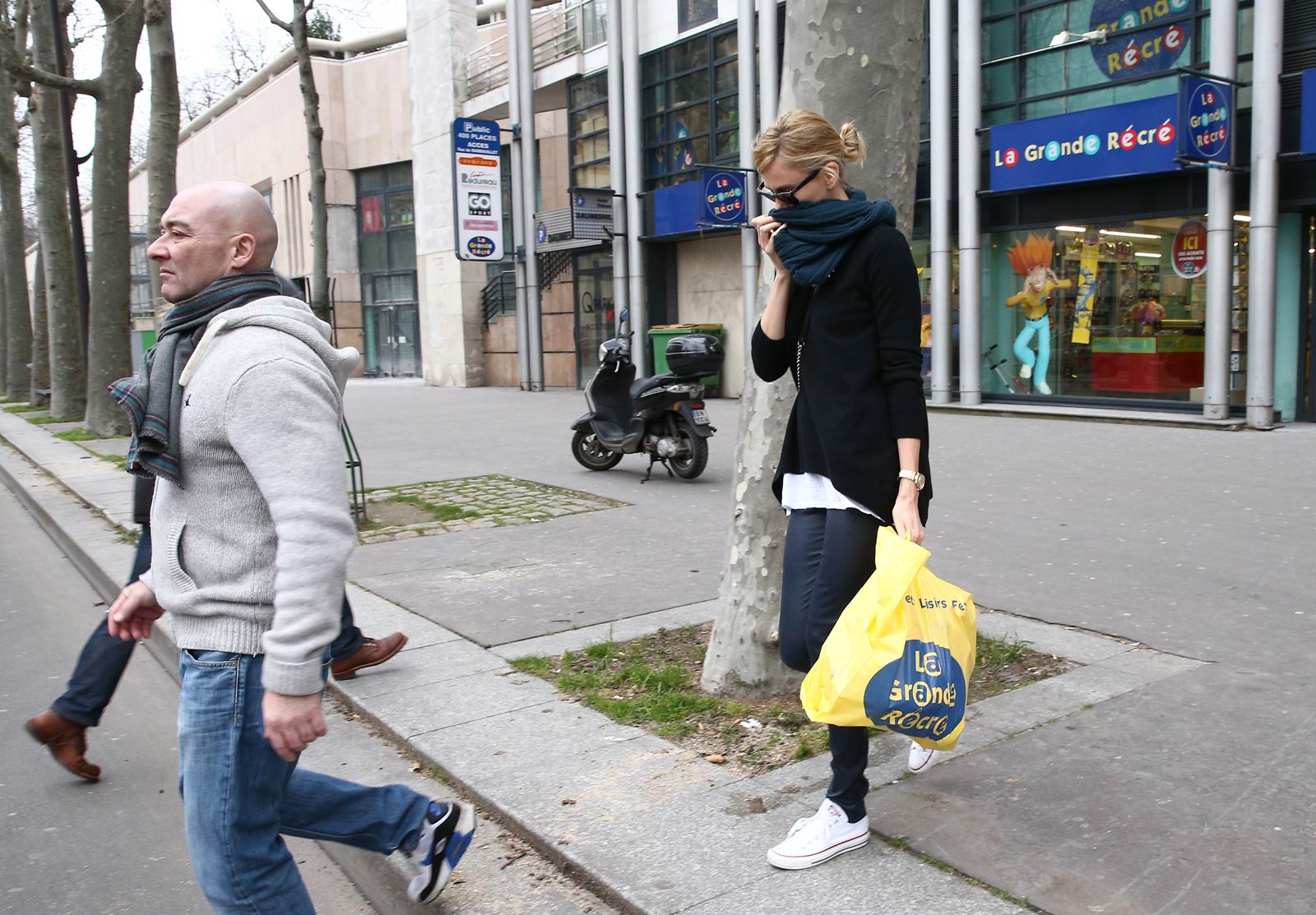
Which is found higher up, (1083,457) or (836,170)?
(836,170)

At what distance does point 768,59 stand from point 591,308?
779 centimetres

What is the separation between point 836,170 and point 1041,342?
13.4m

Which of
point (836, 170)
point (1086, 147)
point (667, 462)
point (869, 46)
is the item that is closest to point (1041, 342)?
point (1086, 147)

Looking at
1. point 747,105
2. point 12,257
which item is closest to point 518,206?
point 747,105

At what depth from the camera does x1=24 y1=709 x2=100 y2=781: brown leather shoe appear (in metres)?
3.99

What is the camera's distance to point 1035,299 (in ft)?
50.3

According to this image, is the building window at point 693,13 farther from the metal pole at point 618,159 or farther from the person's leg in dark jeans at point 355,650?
the person's leg in dark jeans at point 355,650

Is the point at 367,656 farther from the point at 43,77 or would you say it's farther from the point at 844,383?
the point at 43,77

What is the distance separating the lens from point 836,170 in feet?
9.62

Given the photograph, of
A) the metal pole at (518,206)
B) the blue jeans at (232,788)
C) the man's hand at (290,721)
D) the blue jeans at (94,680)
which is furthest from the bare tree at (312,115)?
Result: the man's hand at (290,721)

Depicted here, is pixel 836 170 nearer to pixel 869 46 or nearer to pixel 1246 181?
pixel 869 46

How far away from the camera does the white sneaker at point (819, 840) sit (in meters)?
2.85

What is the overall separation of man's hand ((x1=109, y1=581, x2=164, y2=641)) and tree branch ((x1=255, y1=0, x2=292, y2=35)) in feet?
50.0

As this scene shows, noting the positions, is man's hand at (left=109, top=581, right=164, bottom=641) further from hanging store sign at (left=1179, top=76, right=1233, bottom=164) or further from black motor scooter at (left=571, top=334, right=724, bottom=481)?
hanging store sign at (left=1179, top=76, right=1233, bottom=164)
